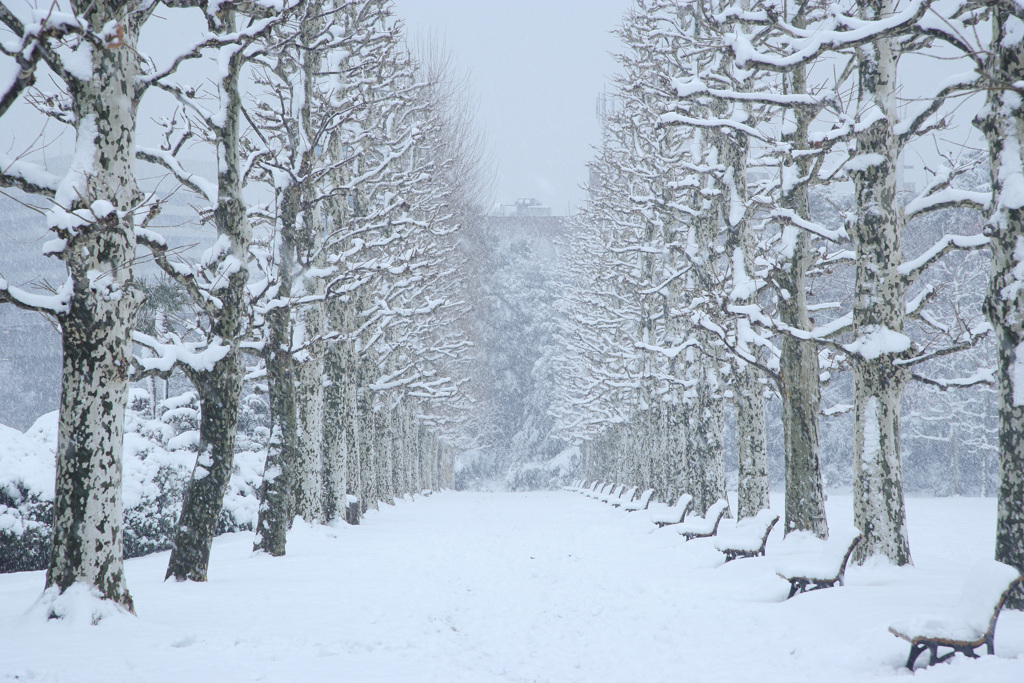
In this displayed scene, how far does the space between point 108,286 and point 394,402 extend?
2378cm

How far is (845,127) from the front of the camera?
31.8 feet

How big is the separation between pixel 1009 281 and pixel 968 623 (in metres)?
3.04

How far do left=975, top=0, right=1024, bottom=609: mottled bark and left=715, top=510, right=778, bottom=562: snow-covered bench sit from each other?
4934mm

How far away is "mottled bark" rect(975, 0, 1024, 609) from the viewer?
21.6 ft

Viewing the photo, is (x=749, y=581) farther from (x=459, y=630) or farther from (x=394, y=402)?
(x=394, y=402)

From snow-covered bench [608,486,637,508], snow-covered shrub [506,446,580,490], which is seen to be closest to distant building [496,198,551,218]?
snow-covered shrub [506,446,580,490]

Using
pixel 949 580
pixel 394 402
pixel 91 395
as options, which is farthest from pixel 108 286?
pixel 394 402

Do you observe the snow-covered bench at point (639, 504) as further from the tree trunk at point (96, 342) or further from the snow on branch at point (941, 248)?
the tree trunk at point (96, 342)

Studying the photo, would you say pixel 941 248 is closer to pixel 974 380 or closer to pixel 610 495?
pixel 974 380

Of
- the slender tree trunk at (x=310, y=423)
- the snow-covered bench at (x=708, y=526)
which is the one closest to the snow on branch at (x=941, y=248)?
the snow-covered bench at (x=708, y=526)

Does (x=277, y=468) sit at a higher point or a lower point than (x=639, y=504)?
higher

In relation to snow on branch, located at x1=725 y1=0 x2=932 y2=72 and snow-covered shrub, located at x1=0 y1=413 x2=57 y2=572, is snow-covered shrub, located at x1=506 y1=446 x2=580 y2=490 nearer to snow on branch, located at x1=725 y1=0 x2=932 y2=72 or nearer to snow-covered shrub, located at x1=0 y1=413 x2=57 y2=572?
snow-covered shrub, located at x1=0 y1=413 x2=57 y2=572

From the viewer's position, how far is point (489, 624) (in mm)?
7539

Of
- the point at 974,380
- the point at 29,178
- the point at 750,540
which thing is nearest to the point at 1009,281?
the point at 974,380
